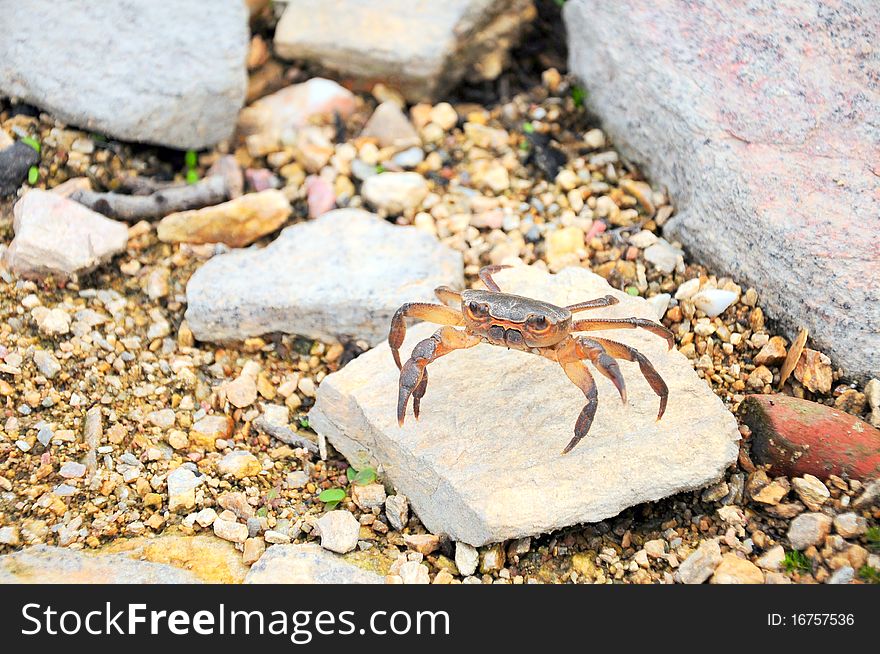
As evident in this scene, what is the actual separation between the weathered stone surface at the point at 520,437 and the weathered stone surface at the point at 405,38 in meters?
1.98

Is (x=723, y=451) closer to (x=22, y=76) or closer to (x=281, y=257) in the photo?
(x=281, y=257)

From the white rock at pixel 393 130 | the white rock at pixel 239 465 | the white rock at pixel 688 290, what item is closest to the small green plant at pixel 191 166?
the white rock at pixel 393 130

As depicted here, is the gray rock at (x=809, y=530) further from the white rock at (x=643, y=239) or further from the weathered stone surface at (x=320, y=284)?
the weathered stone surface at (x=320, y=284)

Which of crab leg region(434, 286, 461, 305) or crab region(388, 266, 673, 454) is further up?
crab region(388, 266, 673, 454)

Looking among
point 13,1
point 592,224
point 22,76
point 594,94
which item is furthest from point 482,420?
point 13,1

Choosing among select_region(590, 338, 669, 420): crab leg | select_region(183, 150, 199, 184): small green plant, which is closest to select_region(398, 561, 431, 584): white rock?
select_region(590, 338, 669, 420): crab leg

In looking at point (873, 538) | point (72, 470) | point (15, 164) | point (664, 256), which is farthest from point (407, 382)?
point (15, 164)

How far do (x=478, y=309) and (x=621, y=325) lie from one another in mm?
581

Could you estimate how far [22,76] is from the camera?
470 cm

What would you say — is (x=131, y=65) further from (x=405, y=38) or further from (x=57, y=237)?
(x=405, y=38)

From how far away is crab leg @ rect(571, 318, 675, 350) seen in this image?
358 centimetres

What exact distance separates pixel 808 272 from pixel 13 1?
420cm

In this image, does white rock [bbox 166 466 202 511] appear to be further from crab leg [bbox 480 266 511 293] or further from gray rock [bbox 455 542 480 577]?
crab leg [bbox 480 266 511 293]

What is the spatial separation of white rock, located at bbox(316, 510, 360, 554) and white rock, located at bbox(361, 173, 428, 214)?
6.55 feet
